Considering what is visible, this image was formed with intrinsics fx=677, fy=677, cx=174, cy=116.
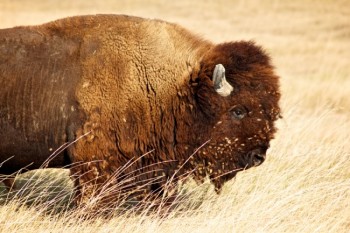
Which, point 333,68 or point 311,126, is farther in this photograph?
point 333,68

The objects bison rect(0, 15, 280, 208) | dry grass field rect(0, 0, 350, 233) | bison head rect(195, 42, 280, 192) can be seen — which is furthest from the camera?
bison head rect(195, 42, 280, 192)

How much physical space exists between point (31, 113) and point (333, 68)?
13756mm

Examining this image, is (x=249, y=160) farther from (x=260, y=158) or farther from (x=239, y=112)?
(x=239, y=112)

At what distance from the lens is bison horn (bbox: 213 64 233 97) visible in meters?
5.50

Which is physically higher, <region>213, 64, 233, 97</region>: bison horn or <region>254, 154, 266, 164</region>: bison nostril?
<region>213, 64, 233, 97</region>: bison horn

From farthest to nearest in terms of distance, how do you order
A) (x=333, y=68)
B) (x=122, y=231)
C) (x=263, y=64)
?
(x=333, y=68)
(x=263, y=64)
(x=122, y=231)

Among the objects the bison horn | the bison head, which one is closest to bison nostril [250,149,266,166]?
the bison head

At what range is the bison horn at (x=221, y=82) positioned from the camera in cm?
550

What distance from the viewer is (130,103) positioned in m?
5.44

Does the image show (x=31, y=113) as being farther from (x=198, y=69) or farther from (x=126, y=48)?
(x=198, y=69)

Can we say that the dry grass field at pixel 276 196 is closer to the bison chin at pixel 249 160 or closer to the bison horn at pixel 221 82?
the bison chin at pixel 249 160

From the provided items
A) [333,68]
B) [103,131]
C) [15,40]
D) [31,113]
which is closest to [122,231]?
[103,131]

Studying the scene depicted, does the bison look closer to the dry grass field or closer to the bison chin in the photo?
the bison chin

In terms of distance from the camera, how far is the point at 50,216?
528 cm
